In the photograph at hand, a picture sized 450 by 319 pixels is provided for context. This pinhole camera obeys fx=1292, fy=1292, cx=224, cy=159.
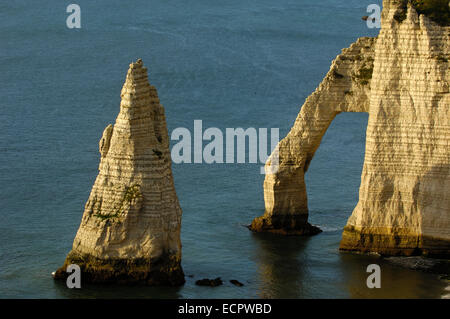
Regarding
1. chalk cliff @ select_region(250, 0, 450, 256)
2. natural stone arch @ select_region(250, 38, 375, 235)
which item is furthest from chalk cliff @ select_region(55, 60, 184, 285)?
natural stone arch @ select_region(250, 38, 375, 235)

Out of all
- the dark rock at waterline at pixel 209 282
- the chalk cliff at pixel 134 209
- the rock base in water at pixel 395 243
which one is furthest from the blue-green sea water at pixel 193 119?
the chalk cliff at pixel 134 209

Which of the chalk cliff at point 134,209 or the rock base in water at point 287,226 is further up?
the chalk cliff at point 134,209

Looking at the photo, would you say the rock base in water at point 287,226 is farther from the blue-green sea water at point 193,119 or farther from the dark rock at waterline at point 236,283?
the dark rock at waterline at point 236,283

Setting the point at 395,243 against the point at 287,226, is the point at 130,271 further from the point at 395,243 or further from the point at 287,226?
the point at 287,226

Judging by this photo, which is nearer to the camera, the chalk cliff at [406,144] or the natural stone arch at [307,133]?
the chalk cliff at [406,144]

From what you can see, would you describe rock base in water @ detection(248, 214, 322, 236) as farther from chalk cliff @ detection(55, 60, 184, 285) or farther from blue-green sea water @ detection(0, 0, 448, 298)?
chalk cliff @ detection(55, 60, 184, 285)

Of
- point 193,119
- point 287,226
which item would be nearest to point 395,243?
point 287,226

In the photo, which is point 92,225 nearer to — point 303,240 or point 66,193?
point 303,240

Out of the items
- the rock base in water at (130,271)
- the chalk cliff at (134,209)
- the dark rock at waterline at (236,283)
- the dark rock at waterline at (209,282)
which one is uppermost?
the chalk cliff at (134,209)
